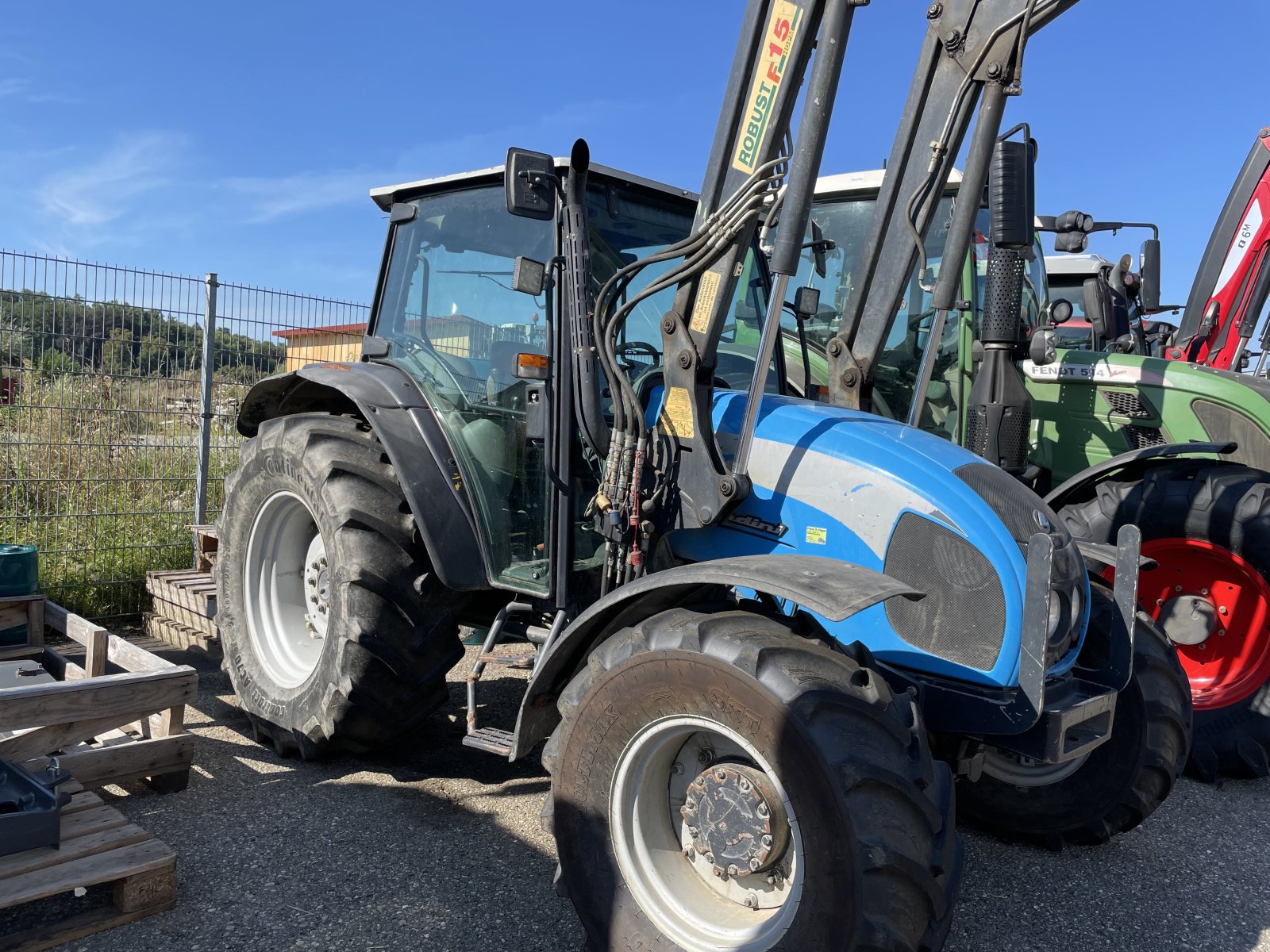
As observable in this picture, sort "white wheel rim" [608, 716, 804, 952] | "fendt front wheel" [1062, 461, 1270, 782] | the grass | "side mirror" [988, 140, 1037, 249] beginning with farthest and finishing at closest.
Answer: the grass, "fendt front wheel" [1062, 461, 1270, 782], "side mirror" [988, 140, 1037, 249], "white wheel rim" [608, 716, 804, 952]

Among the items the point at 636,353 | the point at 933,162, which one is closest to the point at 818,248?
the point at 933,162

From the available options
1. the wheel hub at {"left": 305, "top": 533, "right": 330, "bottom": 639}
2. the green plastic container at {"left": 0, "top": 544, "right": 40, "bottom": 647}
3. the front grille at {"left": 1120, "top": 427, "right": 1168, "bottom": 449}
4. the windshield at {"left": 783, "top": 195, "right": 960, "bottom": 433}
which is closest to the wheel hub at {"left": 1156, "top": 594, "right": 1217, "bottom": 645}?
the front grille at {"left": 1120, "top": 427, "right": 1168, "bottom": 449}

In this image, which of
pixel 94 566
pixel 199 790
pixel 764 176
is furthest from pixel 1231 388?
pixel 94 566

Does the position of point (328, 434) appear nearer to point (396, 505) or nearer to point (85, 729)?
point (396, 505)

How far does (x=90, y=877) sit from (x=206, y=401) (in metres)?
4.26

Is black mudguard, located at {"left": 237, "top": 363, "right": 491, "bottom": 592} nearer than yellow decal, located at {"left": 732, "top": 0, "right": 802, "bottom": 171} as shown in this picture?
No

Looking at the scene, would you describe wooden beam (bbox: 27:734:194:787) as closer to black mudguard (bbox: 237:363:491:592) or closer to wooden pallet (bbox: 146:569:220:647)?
black mudguard (bbox: 237:363:491:592)

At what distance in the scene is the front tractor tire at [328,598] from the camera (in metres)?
3.74

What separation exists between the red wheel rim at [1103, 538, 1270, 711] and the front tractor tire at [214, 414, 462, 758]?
3.26 meters

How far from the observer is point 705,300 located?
314cm

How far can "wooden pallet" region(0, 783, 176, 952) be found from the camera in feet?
8.80

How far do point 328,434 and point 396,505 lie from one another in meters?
0.48

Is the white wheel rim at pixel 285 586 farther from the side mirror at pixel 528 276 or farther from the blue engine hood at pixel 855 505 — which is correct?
the blue engine hood at pixel 855 505

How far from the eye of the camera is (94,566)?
6.16m
